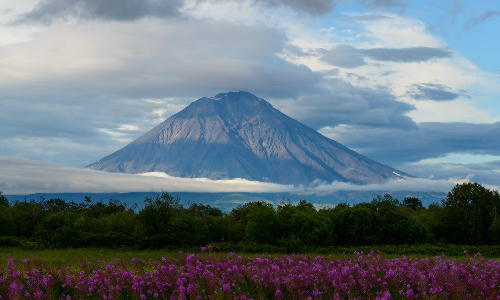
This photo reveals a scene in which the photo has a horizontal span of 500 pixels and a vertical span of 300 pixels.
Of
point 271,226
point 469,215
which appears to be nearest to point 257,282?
point 271,226

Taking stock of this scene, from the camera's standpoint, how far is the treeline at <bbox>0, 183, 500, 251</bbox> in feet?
150

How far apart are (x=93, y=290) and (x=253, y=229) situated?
124 feet

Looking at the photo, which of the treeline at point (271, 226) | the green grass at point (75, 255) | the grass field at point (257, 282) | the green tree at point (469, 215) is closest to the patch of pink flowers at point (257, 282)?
the grass field at point (257, 282)

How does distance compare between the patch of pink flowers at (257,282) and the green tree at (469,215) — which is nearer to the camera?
the patch of pink flowers at (257,282)

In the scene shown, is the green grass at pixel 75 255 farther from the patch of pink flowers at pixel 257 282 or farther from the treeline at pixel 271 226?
the patch of pink flowers at pixel 257 282

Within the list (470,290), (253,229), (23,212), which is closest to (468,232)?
(253,229)

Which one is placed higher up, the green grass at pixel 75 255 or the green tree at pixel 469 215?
the green tree at pixel 469 215

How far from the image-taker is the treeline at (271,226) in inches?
1801

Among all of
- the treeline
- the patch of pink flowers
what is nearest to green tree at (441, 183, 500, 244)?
the treeline

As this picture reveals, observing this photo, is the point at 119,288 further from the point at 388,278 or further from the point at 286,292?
the point at 388,278

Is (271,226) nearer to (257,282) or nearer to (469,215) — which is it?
(469,215)

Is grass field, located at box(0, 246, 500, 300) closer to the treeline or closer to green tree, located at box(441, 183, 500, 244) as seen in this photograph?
the treeline

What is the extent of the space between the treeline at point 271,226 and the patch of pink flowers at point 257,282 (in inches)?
1221

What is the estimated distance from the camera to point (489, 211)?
58812 millimetres
